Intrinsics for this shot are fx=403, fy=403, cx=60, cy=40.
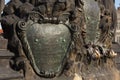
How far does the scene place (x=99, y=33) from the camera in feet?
23.5

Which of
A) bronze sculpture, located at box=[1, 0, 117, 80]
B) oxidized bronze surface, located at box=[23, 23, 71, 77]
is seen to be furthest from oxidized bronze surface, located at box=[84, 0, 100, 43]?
oxidized bronze surface, located at box=[23, 23, 71, 77]

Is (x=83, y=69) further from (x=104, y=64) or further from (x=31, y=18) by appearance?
(x=31, y=18)

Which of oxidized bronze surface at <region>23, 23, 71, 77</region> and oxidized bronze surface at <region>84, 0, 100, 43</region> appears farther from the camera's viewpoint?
oxidized bronze surface at <region>84, 0, 100, 43</region>

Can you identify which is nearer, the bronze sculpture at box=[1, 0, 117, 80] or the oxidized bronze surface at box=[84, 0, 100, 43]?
the bronze sculpture at box=[1, 0, 117, 80]

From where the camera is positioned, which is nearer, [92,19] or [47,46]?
[47,46]

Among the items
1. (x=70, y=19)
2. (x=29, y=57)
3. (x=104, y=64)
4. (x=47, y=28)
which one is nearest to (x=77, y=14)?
(x=70, y=19)

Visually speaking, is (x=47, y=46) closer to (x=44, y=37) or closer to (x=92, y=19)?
(x=44, y=37)

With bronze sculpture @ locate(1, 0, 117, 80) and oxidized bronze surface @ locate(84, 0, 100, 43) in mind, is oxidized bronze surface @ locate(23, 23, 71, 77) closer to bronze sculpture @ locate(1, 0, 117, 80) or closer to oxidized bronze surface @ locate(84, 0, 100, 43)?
bronze sculpture @ locate(1, 0, 117, 80)

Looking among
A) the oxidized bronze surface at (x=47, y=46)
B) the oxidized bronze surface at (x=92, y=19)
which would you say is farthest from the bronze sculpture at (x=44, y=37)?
the oxidized bronze surface at (x=92, y=19)

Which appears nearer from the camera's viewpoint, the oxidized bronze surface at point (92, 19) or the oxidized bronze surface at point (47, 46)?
the oxidized bronze surface at point (47, 46)

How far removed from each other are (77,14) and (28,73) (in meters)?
1.26

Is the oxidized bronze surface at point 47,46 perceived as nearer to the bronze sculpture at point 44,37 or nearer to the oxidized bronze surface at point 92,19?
the bronze sculpture at point 44,37

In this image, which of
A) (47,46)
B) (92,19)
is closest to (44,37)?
(47,46)

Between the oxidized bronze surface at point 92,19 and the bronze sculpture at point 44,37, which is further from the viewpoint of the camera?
the oxidized bronze surface at point 92,19
